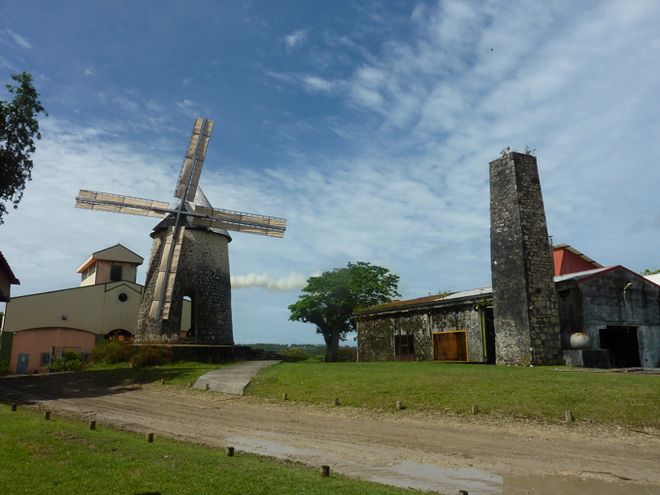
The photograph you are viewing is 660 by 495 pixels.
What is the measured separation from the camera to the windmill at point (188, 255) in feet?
98.2

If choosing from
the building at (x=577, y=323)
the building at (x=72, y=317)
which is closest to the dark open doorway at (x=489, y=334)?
the building at (x=577, y=323)

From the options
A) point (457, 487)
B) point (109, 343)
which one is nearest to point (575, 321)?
point (457, 487)

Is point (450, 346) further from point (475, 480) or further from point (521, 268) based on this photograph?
point (475, 480)

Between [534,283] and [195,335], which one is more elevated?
[534,283]

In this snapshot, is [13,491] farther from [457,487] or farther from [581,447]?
[581,447]

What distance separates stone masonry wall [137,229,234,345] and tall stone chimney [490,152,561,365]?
55.8 ft

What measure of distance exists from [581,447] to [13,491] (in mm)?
10072

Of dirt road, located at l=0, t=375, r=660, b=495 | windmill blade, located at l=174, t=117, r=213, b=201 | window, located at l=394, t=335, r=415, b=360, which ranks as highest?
windmill blade, located at l=174, t=117, r=213, b=201

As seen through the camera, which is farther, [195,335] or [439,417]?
[195,335]

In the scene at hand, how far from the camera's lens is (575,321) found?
75.3 feet

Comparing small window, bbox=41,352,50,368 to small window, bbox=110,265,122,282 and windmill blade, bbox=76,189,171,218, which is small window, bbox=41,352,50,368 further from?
windmill blade, bbox=76,189,171,218

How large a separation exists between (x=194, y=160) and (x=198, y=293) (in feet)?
29.9

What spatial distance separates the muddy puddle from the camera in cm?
789

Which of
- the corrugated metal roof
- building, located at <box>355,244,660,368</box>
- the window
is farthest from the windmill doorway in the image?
the window
